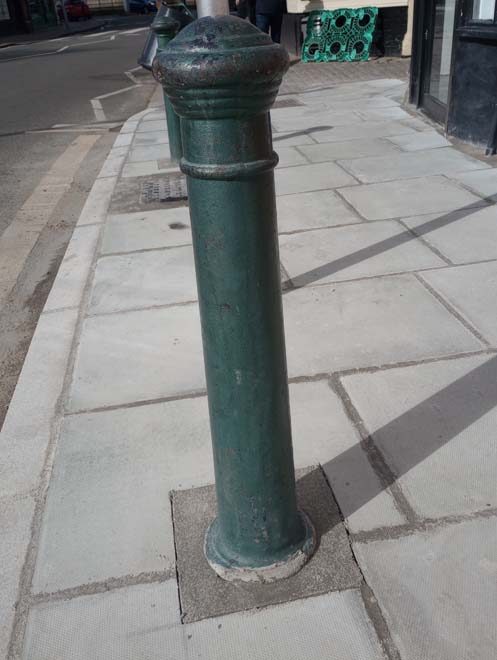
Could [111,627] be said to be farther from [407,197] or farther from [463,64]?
[463,64]

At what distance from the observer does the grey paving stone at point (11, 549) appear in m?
1.91

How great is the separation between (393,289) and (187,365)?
4.28 ft

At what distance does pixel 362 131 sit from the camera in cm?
771

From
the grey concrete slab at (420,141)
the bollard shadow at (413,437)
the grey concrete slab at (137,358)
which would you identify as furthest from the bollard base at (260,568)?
the grey concrete slab at (420,141)

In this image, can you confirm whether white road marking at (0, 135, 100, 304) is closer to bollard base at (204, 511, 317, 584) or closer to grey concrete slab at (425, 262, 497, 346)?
grey concrete slab at (425, 262, 497, 346)

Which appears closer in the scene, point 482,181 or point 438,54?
point 482,181

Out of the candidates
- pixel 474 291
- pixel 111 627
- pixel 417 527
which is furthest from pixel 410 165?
pixel 111 627

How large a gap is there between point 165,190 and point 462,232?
273 cm

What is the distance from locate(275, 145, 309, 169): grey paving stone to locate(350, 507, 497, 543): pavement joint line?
4.78 meters

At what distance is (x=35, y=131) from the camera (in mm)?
9898

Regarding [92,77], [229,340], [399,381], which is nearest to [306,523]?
[229,340]

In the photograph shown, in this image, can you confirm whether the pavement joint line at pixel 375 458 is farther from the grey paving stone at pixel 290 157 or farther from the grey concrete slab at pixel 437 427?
the grey paving stone at pixel 290 157

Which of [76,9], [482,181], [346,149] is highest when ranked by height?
[482,181]

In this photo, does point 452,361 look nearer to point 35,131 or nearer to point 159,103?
point 35,131
